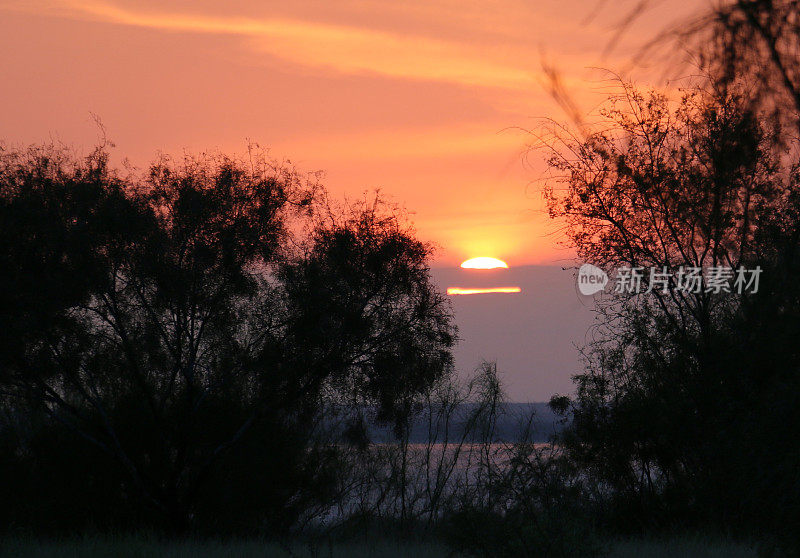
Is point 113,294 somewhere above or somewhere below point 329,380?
above

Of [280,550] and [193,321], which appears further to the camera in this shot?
[193,321]

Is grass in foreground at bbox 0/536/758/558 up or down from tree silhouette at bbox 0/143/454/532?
down

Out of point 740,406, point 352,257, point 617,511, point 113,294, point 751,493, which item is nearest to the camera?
point 751,493

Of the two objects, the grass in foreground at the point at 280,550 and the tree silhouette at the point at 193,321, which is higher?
the tree silhouette at the point at 193,321

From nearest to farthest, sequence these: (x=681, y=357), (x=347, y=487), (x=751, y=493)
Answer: (x=751, y=493) → (x=681, y=357) → (x=347, y=487)

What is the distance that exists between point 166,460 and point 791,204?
16.8m

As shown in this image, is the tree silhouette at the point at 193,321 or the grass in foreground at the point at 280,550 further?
the tree silhouette at the point at 193,321

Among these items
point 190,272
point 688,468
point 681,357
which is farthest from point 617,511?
point 190,272

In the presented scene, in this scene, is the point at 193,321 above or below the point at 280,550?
above

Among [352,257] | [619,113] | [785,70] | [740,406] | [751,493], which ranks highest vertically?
[619,113]

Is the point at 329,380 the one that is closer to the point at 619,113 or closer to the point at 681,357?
the point at 681,357

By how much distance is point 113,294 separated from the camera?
2269 centimetres

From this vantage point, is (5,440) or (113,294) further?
(5,440)

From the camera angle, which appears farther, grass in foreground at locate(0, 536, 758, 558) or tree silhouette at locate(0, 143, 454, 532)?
tree silhouette at locate(0, 143, 454, 532)
